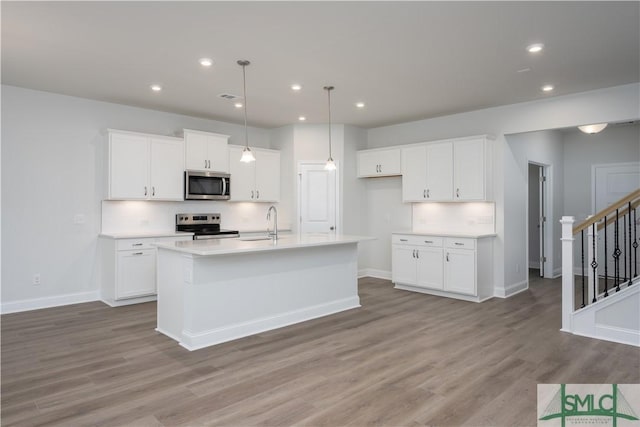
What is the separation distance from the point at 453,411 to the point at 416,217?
461 centimetres

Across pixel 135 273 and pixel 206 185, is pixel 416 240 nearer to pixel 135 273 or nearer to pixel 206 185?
pixel 206 185

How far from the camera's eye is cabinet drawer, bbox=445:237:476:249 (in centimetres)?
567

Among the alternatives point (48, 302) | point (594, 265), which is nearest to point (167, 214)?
point (48, 302)

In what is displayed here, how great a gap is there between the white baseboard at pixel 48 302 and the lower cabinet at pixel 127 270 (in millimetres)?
167

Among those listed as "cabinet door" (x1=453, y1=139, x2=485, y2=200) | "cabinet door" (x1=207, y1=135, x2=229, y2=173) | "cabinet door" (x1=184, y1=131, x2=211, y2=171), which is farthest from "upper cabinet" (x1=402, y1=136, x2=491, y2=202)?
"cabinet door" (x1=184, y1=131, x2=211, y2=171)

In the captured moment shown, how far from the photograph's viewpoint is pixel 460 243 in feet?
19.0

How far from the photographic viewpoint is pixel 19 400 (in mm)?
2760

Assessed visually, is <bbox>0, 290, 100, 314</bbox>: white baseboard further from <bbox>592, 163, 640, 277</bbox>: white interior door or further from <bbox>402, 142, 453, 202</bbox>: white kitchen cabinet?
<bbox>592, 163, 640, 277</bbox>: white interior door

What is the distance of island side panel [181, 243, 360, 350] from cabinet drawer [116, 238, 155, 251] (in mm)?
1853

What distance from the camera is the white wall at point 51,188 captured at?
16.6 feet

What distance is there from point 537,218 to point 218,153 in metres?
6.27

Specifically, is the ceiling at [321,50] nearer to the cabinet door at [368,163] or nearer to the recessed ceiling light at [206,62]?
the recessed ceiling light at [206,62]

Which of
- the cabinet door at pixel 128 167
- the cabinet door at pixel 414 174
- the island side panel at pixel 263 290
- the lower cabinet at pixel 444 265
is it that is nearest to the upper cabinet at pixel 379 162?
the cabinet door at pixel 414 174

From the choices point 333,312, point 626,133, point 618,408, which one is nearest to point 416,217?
point 333,312
